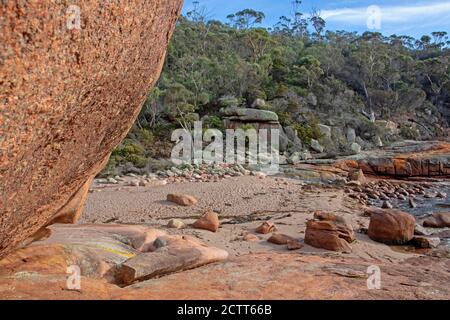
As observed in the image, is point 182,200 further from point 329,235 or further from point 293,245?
point 329,235

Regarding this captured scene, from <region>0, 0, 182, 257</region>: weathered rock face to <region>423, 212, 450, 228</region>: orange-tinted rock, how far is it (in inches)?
314

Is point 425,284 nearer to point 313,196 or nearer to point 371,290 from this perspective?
point 371,290

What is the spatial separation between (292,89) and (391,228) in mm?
22417

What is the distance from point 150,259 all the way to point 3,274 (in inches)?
44.3

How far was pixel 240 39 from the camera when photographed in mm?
34219

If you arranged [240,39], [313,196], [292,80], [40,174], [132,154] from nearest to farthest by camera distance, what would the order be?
[40,174], [313,196], [132,154], [292,80], [240,39]

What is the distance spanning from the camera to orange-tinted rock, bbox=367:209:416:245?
7152 mm

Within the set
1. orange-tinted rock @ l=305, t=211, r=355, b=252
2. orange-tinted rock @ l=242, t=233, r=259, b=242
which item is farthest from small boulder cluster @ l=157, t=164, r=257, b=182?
orange-tinted rock @ l=305, t=211, r=355, b=252

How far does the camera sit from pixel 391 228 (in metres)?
7.18
